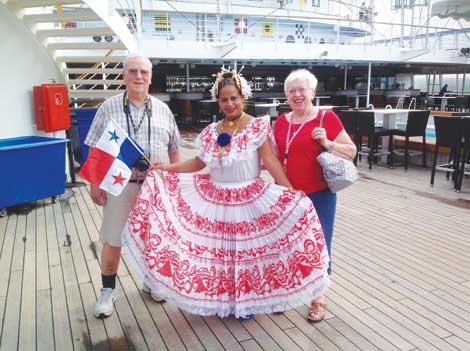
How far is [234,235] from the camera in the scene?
7.11ft

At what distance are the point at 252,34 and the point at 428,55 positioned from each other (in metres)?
7.26

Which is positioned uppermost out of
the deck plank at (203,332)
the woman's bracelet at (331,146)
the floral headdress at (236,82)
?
the floral headdress at (236,82)

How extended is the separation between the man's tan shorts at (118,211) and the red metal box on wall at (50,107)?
11.0 ft

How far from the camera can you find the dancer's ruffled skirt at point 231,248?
2090 mm

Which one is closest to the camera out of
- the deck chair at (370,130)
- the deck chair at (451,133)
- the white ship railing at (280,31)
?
the deck chair at (451,133)

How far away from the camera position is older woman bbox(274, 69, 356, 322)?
6.93 feet

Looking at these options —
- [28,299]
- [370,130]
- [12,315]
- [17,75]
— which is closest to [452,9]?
[370,130]

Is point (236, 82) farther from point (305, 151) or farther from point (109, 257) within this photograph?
point (109, 257)

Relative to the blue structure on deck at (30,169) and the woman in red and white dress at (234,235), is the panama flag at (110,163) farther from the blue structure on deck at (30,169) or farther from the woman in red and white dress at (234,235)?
the blue structure on deck at (30,169)

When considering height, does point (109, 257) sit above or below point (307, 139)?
below

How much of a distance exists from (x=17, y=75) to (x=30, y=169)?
151 cm

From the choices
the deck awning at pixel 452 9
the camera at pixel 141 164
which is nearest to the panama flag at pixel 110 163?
the camera at pixel 141 164

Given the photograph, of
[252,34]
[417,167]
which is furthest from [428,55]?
[417,167]

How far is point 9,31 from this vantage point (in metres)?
5.14
